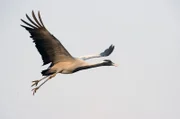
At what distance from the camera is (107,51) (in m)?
48.2

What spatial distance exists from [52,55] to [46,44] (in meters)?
1.31

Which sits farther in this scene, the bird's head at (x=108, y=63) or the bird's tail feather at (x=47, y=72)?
the bird's tail feather at (x=47, y=72)

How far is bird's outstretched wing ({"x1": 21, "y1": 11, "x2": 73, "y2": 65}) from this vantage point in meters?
37.4

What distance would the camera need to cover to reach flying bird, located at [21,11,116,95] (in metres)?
37.4

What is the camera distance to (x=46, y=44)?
3806 centimetres

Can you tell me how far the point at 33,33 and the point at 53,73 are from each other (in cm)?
363

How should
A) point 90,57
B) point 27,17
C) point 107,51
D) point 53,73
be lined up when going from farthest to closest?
point 107,51, point 90,57, point 53,73, point 27,17

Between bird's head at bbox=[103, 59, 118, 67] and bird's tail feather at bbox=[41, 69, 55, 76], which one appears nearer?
bird's head at bbox=[103, 59, 118, 67]

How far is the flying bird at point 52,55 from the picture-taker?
37.4 metres

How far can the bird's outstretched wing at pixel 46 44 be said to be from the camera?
3738 cm

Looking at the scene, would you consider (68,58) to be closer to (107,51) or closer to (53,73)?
(53,73)

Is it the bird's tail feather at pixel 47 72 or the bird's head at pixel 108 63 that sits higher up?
the bird's head at pixel 108 63

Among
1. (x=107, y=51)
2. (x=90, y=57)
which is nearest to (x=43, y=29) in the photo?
(x=90, y=57)

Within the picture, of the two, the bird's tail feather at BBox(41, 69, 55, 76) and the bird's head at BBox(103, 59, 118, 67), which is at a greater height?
the bird's head at BBox(103, 59, 118, 67)
